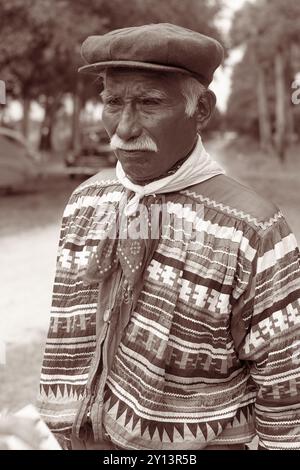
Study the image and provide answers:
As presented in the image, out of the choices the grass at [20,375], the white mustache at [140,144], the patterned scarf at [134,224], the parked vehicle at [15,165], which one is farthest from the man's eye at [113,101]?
the parked vehicle at [15,165]

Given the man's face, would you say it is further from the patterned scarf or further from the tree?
the tree

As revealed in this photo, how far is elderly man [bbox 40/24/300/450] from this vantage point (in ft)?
6.42

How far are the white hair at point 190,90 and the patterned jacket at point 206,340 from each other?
0.81ft

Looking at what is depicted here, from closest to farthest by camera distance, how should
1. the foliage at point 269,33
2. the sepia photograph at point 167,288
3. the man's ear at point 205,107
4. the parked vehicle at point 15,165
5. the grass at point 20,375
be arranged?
the sepia photograph at point 167,288, the man's ear at point 205,107, the grass at point 20,375, the parked vehicle at point 15,165, the foliage at point 269,33

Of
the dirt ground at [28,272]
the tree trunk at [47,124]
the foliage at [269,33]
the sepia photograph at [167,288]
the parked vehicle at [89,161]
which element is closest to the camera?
the sepia photograph at [167,288]

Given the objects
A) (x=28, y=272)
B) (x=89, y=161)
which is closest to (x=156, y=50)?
(x=28, y=272)

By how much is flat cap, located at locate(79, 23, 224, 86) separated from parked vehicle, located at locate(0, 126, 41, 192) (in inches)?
577

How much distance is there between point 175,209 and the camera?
2.06 metres

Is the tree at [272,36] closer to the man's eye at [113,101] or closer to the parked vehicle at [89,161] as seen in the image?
the parked vehicle at [89,161]

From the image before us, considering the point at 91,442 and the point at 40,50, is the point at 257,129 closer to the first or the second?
the point at 40,50

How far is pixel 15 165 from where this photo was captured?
16.7 m

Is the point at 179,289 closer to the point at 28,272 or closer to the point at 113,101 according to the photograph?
the point at 113,101

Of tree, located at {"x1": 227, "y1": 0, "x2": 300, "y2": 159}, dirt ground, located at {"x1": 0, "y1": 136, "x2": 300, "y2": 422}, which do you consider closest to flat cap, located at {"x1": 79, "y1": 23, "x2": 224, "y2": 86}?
dirt ground, located at {"x1": 0, "y1": 136, "x2": 300, "y2": 422}

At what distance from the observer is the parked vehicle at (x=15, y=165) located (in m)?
16.4
